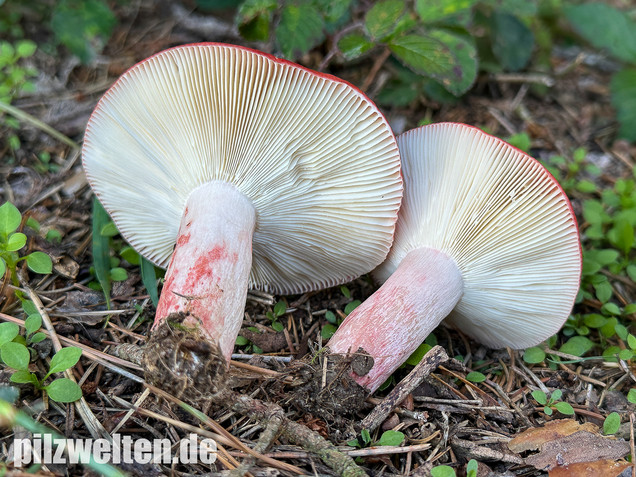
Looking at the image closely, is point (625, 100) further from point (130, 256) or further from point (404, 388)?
point (130, 256)

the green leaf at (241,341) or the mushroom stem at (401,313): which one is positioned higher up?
the mushroom stem at (401,313)

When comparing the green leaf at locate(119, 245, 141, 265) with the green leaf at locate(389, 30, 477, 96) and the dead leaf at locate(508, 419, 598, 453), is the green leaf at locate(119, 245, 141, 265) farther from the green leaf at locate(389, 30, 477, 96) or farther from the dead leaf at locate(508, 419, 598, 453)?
the dead leaf at locate(508, 419, 598, 453)

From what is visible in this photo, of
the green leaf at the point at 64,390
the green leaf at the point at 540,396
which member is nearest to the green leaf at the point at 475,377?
the green leaf at the point at 540,396

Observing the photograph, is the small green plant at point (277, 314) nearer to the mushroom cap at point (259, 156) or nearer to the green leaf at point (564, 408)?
the mushroom cap at point (259, 156)

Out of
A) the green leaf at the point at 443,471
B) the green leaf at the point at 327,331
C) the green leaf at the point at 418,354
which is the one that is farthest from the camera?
the green leaf at the point at 327,331

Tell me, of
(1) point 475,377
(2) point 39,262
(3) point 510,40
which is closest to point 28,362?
(2) point 39,262

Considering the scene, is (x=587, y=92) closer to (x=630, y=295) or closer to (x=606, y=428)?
(x=630, y=295)
